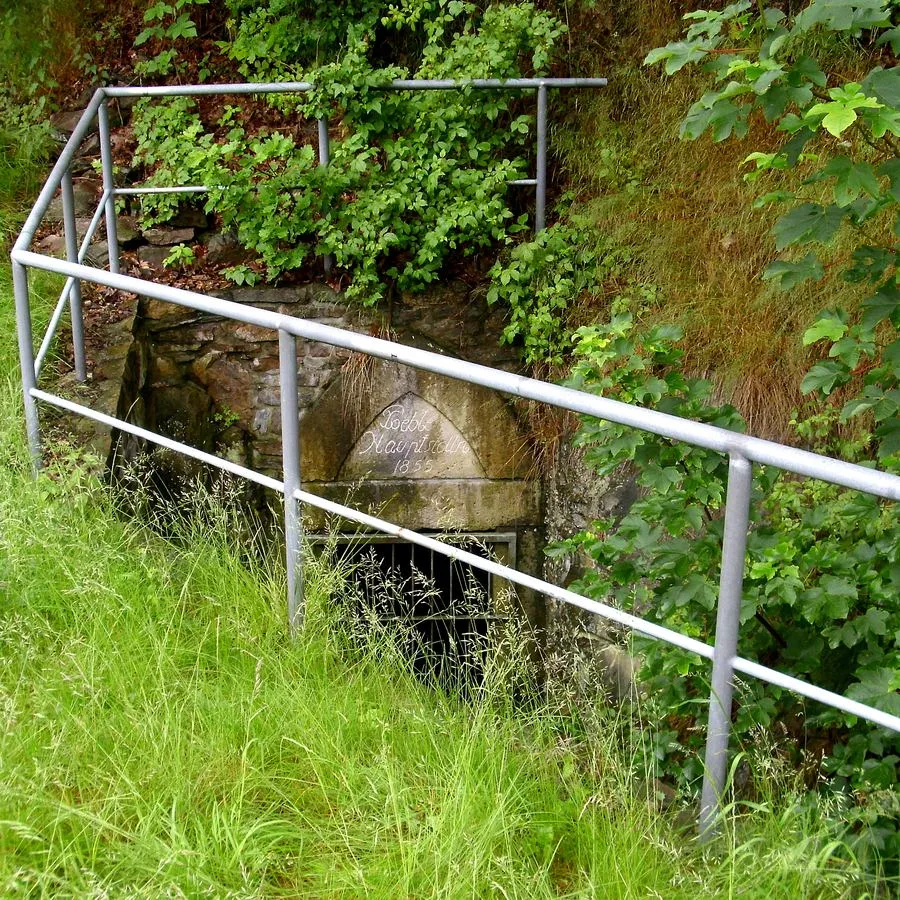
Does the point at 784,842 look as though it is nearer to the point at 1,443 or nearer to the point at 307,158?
the point at 1,443

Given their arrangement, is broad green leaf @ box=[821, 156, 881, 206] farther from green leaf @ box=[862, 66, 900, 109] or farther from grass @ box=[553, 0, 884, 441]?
grass @ box=[553, 0, 884, 441]

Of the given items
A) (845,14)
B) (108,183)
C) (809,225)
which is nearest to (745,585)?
(809,225)


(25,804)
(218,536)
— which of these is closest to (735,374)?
(218,536)

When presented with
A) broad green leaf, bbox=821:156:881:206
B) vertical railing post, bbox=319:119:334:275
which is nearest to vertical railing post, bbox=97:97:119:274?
vertical railing post, bbox=319:119:334:275

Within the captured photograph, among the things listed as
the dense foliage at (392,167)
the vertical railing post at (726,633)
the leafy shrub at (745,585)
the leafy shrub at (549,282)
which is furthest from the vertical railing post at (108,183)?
the vertical railing post at (726,633)

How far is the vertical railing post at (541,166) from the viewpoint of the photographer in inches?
250

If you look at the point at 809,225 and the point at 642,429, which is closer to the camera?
the point at 642,429

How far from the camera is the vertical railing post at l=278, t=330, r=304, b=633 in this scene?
3141mm

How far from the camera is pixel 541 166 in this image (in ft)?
21.2

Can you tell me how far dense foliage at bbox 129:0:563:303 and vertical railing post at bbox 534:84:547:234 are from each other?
0.13 meters

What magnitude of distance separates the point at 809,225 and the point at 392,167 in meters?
4.04

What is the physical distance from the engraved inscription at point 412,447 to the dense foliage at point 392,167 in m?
0.73

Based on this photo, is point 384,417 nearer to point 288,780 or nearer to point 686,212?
point 686,212

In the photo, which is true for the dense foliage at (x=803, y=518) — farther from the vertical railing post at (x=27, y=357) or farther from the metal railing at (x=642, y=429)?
the vertical railing post at (x=27, y=357)
